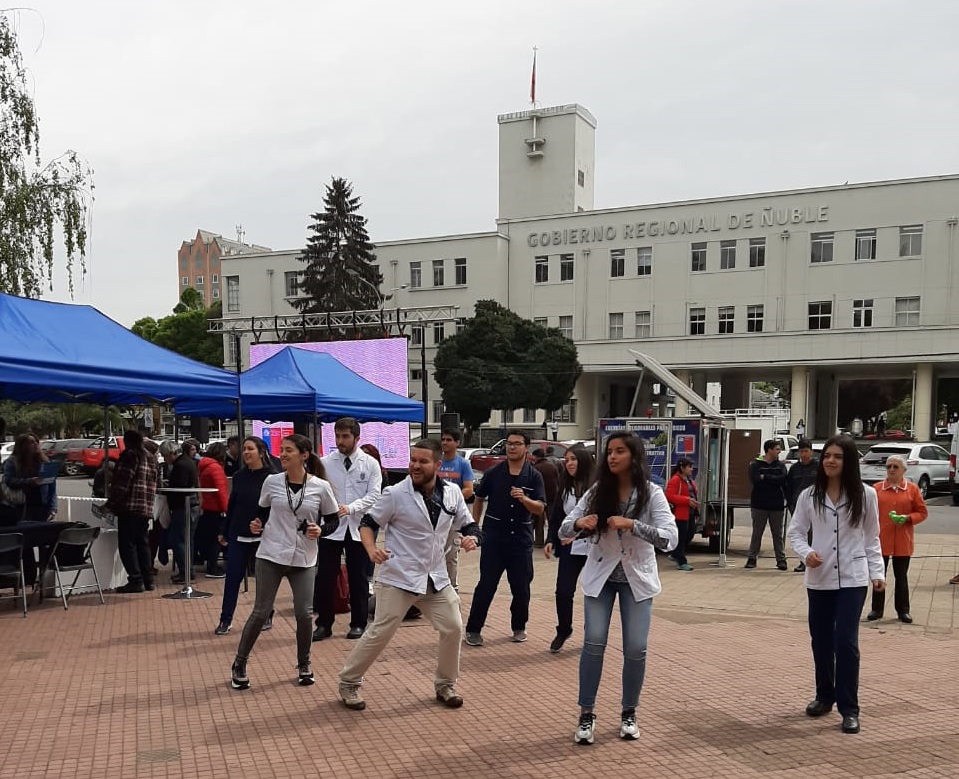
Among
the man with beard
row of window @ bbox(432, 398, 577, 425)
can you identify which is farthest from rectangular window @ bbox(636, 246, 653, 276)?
the man with beard

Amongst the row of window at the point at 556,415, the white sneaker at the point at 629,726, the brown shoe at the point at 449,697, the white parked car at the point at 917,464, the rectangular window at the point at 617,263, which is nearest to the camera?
the white sneaker at the point at 629,726

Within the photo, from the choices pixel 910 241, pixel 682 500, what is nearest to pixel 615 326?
pixel 910 241

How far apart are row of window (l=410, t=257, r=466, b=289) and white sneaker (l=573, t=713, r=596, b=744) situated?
5119cm

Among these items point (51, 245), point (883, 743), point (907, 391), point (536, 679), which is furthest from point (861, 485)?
point (907, 391)

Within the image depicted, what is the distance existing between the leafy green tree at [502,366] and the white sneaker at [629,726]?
3955cm

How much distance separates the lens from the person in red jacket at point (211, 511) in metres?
9.95

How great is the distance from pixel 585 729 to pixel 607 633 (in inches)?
22.3

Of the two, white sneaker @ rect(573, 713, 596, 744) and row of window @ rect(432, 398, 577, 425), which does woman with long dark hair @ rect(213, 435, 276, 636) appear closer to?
white sneaker @ rect(573, 713, 596, 744)

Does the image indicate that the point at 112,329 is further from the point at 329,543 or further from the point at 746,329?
the point at 746,329

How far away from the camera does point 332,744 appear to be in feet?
16.0

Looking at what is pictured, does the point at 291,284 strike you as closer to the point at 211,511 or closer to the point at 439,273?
the point at 439,273

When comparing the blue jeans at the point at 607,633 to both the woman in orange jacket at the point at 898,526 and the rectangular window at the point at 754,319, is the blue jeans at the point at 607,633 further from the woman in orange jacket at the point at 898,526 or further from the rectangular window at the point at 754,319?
the rectangular window at the point at 754,319

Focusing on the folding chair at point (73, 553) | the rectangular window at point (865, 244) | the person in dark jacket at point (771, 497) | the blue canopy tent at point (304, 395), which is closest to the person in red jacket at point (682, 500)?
the person in dark jacket at point (771, 497)

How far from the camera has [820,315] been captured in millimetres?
46594
